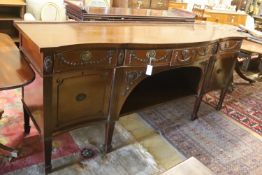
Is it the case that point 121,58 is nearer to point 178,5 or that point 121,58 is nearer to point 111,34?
point 111,34

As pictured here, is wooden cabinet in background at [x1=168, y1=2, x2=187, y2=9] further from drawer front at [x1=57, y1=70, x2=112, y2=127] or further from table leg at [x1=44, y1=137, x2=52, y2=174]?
table leg at [x1=44, y1=137, x2=52, y2=174]

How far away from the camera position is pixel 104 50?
1.39 meters

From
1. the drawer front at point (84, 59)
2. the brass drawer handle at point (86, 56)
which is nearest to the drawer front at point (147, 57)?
the drawer front at point (84, 59)

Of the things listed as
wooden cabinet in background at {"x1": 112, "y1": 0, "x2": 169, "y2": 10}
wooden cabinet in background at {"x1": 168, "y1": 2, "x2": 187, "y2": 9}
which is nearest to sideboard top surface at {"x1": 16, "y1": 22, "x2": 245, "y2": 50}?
wooden cabinet in background at {"x1": 112, "y1": 0, "x2": 169, "y2": 10}

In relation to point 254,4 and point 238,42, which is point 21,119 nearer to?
point 238,42

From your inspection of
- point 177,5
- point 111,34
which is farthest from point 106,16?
point 177,5

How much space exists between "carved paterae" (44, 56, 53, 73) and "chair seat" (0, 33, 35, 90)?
123mm

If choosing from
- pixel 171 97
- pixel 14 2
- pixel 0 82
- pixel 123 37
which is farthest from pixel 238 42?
pixel 14 2

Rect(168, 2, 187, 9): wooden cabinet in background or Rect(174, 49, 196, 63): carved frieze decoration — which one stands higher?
Rect(168, 2, 187, 9): wooden cabinet in background

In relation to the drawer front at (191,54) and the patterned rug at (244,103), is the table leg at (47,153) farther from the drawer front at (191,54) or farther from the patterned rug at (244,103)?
the patterned rug at (244,103)

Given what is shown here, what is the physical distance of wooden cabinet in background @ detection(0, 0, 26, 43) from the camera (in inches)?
126

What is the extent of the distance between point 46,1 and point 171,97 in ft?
7.47

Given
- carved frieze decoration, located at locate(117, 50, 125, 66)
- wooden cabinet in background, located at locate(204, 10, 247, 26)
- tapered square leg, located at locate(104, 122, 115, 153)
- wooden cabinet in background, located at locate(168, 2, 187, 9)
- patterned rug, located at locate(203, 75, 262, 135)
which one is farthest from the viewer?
wooden cabinet in background, located at locate(204, 10, 247, 26)

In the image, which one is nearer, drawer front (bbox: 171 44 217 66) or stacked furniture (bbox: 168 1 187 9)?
drawer front (bbox: 171 44 217 66)
